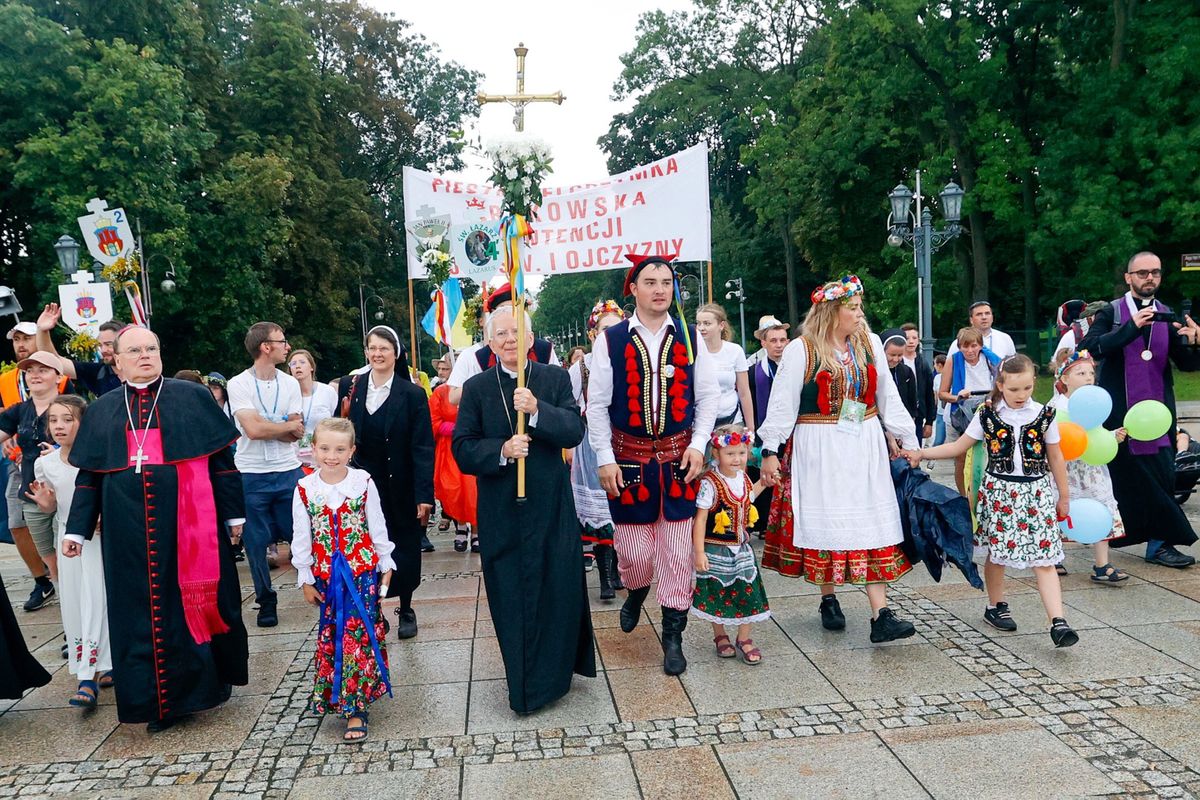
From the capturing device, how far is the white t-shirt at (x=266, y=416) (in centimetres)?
681

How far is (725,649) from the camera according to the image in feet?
17.5

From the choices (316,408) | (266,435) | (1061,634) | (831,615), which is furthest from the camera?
(316,408)

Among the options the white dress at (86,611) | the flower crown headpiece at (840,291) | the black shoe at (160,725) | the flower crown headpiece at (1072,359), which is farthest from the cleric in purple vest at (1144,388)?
the white dress at (86,611)

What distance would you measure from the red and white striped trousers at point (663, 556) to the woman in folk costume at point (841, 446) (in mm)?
630

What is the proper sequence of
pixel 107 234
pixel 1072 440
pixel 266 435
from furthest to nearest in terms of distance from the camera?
pixel 107 234 < pixel 266 435 < pixel 1072 440

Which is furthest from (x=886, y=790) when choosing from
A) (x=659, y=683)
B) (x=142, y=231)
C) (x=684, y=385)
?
(x=142, y=231)

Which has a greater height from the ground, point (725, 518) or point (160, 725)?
point (725, 518)

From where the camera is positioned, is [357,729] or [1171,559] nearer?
[357,729]

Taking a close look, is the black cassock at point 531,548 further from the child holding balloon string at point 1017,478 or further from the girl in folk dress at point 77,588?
the child holding balloon string at point 1017,478

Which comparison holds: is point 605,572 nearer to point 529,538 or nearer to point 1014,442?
point 529,538

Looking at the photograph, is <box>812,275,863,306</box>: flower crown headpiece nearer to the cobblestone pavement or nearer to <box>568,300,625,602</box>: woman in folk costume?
<box>568,300,625,602</box>: woman in folk costume

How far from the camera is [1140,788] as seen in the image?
3607mm

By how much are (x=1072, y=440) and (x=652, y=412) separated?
9.22 ft

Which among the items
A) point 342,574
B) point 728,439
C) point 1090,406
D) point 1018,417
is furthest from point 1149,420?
point 342,574
